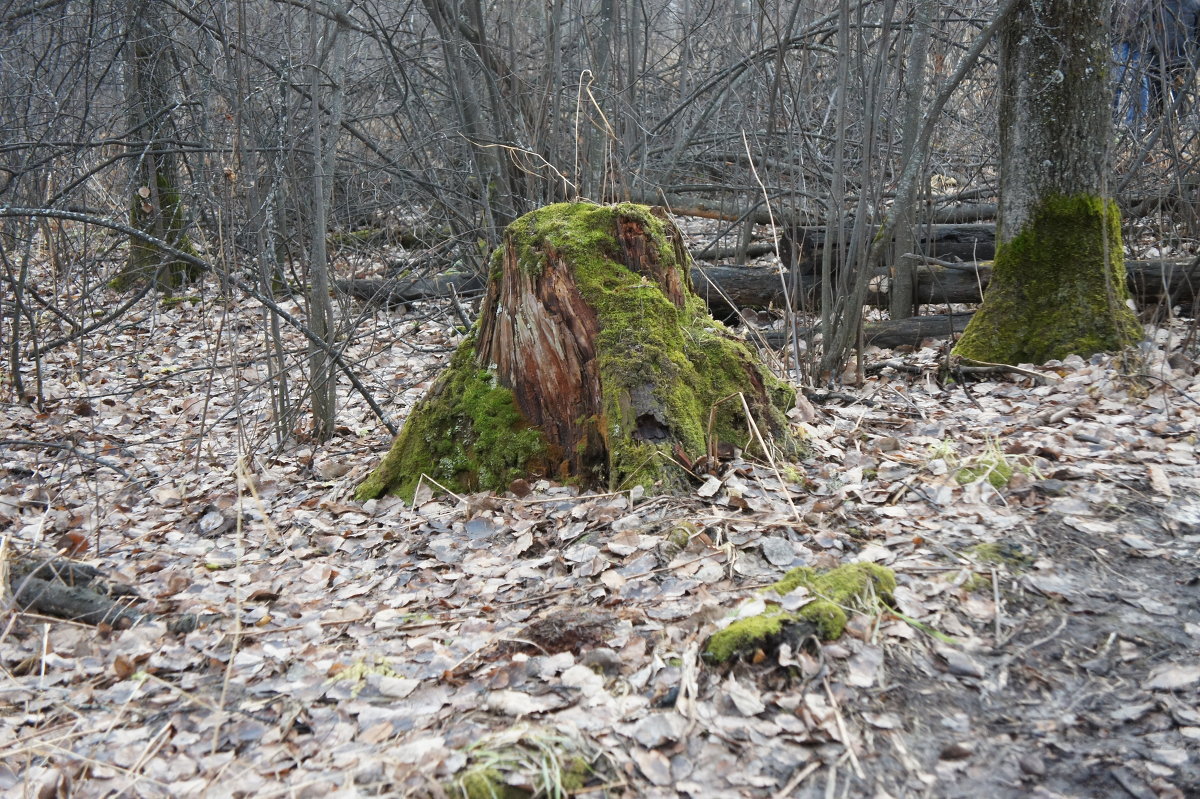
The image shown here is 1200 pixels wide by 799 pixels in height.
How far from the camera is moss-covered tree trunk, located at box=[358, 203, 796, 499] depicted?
4.03 meters

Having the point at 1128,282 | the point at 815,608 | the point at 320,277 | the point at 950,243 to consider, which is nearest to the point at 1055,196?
the point at 1128,282

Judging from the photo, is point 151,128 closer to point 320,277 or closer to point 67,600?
point 320,277

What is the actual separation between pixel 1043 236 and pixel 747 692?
14.7ft

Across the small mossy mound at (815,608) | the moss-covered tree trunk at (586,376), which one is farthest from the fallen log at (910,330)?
the small mossy mound at (815,608)

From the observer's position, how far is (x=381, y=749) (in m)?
2.32

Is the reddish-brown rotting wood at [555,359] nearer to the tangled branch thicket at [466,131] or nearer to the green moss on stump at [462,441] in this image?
the green moss on stump at [462,441]

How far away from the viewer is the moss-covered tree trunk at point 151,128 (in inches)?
250

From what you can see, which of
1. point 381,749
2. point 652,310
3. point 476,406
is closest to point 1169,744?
point 381,749

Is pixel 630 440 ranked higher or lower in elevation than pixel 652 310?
lower

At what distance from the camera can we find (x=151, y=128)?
7344 millimetres

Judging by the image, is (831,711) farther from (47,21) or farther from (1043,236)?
(47,21)

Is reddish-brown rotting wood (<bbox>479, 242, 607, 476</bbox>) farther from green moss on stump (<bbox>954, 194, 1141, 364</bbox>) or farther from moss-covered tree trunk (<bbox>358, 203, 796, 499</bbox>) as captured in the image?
green moss on stump (<bbox>954, 194, 1141, 364</bbox>)

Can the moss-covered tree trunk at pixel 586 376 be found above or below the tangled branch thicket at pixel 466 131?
below

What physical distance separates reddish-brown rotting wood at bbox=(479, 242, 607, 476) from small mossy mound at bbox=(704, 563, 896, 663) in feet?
4.61
